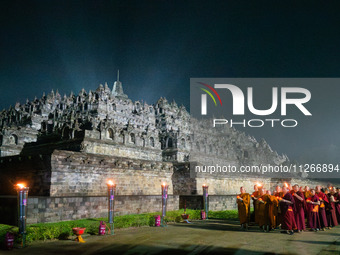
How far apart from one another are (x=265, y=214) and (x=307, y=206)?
190cm

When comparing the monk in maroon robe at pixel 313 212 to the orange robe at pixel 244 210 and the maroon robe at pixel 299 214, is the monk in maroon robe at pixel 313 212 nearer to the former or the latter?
the maroon robe at pixel 299 214

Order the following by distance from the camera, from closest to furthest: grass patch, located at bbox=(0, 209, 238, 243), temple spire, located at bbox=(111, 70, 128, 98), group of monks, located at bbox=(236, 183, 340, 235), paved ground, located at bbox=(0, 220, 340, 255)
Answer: paved ground, located at bbox=(0, 220, 340, 255) → grass patch, located at bbox=(0, 209, 238, 243) → group of monks, located at bbox=(236, 183, 340, 235) → temple spire, located at bbox=(111, 70, 128, 98)

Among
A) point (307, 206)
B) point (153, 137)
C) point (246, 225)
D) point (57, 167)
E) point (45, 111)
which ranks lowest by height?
point (246, 225)

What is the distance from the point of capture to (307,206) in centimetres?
1309

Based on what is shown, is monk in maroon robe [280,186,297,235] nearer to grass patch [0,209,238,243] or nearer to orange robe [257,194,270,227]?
orange robe [257,194,270,227]

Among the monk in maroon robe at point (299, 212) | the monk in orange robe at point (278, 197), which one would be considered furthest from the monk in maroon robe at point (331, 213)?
the monk in orange robe at point (278, 197)

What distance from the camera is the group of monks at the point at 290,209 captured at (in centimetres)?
1219

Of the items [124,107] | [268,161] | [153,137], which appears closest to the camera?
[153,137]

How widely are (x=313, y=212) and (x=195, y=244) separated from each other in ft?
20.4

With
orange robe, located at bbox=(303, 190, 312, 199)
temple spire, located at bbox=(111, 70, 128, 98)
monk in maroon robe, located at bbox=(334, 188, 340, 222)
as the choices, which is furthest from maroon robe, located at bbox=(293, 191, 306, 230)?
temple spire, located at bbox=(111, 70, 128, 98)

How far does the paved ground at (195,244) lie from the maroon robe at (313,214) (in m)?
0.68

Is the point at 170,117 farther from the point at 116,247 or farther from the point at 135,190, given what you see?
the point at 116,247

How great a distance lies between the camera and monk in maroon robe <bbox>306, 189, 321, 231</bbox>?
42.0ft

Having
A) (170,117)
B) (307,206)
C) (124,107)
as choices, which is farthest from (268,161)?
(307,206)
